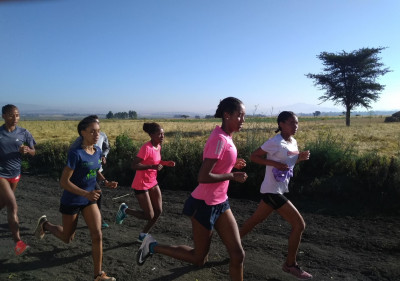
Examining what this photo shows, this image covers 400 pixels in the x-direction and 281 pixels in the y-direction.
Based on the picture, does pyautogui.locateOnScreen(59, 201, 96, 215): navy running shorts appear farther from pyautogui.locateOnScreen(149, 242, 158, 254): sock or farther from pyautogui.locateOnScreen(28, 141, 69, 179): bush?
pyautogui.locateOnScreen(28, 141, 69, 179): bush

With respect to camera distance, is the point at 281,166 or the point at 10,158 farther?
the point at 10,158

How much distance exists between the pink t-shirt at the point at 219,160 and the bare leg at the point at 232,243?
0.67 feet

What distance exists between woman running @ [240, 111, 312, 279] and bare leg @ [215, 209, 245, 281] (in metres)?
1.02

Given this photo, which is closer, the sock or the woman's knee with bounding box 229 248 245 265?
the woman's knee with bounding box 229 248 245 265

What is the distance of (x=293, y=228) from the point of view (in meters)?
4.08

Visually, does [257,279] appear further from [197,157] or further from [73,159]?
[197,157]

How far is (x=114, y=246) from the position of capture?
16.5 ft

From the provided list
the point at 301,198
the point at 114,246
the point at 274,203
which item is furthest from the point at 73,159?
the point at 301,198

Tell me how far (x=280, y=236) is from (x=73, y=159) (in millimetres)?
3626

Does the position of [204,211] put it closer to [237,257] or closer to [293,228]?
[237,257]

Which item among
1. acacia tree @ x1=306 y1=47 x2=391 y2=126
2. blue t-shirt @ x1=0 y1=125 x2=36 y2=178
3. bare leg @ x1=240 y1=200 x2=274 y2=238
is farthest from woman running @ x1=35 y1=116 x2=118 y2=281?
acacia tree @ x1=306 y1=47 x2=391 y2=126

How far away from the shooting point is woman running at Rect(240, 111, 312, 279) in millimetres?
4059

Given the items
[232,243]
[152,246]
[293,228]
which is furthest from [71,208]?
[293,228]

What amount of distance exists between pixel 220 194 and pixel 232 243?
485 millimetres
